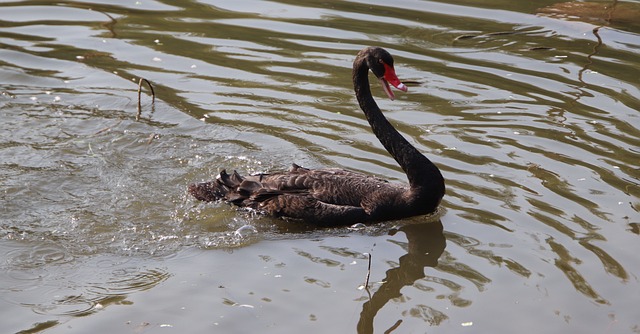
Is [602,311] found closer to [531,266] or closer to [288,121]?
[531,266]

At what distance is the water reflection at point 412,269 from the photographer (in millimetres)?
5984

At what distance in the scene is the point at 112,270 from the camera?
21.4ft

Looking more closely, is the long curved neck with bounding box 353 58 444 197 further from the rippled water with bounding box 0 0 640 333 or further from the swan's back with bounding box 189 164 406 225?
the rippled water with bounding box 0 0 640 333

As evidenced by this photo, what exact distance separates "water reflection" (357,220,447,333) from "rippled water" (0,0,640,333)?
17mm

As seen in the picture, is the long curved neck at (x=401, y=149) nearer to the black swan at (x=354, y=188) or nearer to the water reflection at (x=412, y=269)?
the black swan at (x=354, y=188)

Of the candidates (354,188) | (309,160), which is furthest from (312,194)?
(309,160)

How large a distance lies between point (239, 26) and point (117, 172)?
4.06 m

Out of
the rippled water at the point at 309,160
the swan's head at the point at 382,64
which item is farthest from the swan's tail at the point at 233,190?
the swan's head at the point at 382,64

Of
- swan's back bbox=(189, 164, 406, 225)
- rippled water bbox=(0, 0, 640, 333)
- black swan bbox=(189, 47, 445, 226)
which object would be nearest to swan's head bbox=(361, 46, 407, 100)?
black swan bbox=(189, 47, 445, 226)

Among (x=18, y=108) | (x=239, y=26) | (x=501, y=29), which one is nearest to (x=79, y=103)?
(x=18, y=108)

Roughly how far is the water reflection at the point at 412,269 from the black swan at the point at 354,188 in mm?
138

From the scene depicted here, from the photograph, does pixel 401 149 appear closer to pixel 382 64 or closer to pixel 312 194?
pixel 382 64

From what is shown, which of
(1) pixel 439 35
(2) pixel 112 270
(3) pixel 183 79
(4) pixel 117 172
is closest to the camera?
(2) pixel 112 270

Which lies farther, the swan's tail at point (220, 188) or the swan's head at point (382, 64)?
the swan's tail at point (220, 188)
